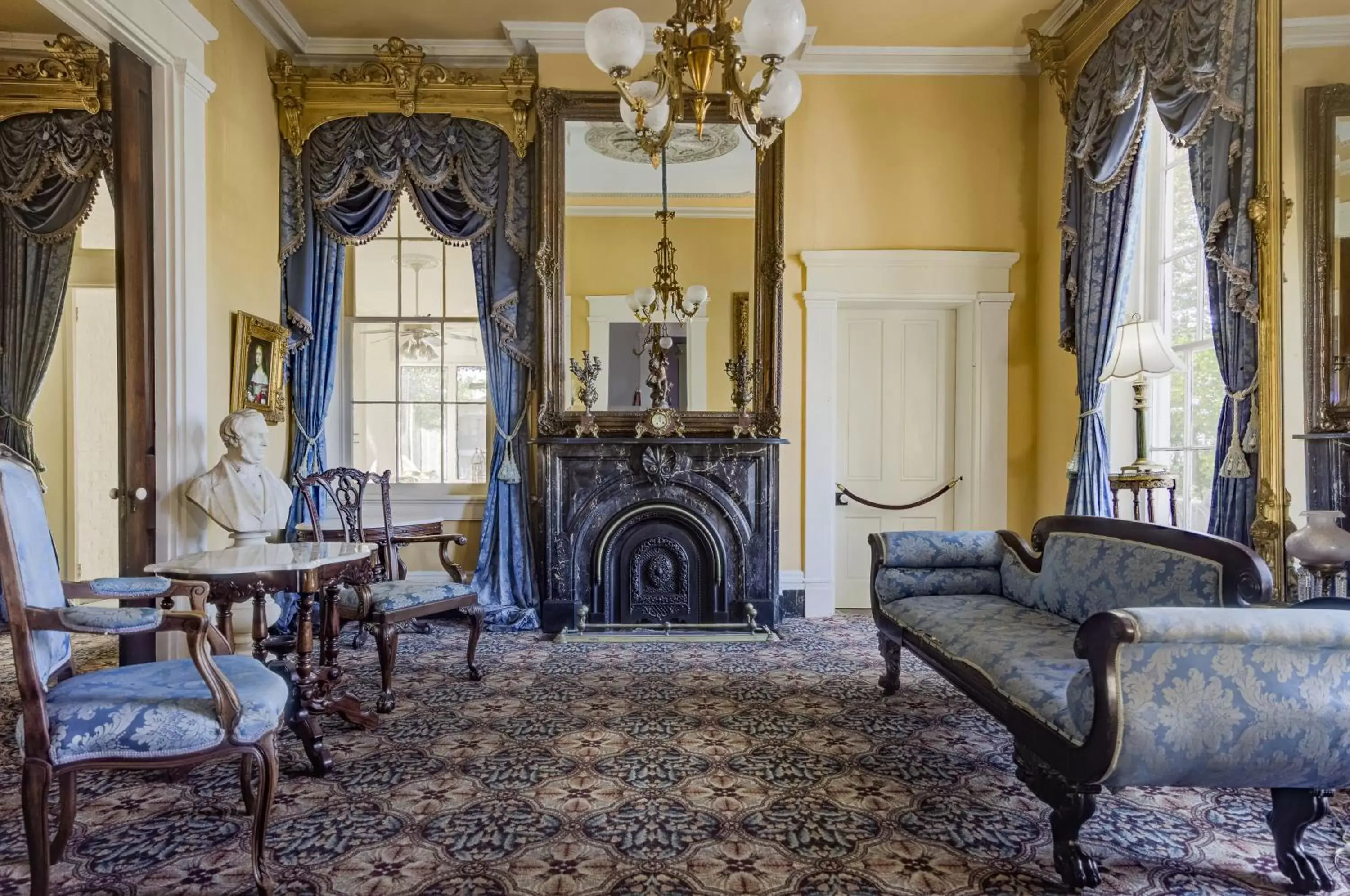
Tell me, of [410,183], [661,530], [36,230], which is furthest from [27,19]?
[661,530]

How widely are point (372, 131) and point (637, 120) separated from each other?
2.95m

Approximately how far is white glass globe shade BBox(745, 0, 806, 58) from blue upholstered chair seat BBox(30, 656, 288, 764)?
2164 millimetres

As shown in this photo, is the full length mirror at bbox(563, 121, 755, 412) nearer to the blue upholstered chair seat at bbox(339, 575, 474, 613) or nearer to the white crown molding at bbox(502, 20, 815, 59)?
the white crown molding at bbox(502, 20, 815, 59)

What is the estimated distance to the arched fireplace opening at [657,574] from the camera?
15.2 ft

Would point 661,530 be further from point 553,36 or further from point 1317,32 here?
point 1317,32

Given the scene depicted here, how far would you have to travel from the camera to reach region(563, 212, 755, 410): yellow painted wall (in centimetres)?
466

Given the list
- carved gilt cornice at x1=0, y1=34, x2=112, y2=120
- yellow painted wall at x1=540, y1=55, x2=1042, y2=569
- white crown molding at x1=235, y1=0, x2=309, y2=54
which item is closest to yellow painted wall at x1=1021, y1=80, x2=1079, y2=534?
yellow painted wall at x1=540, y1=55, x2=1042, y2=569

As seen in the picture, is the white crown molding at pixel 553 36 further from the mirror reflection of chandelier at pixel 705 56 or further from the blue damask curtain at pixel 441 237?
the mirror reflection of chandelier at pixel 705 56

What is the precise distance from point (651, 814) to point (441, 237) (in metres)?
3.85

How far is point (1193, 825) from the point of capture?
7.29 ft

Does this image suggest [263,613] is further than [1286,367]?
Yes

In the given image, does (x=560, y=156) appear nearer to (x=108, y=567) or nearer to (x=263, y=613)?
(x=263, y=613)

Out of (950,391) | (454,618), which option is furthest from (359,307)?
(950,391)

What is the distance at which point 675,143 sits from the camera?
4.66 m
